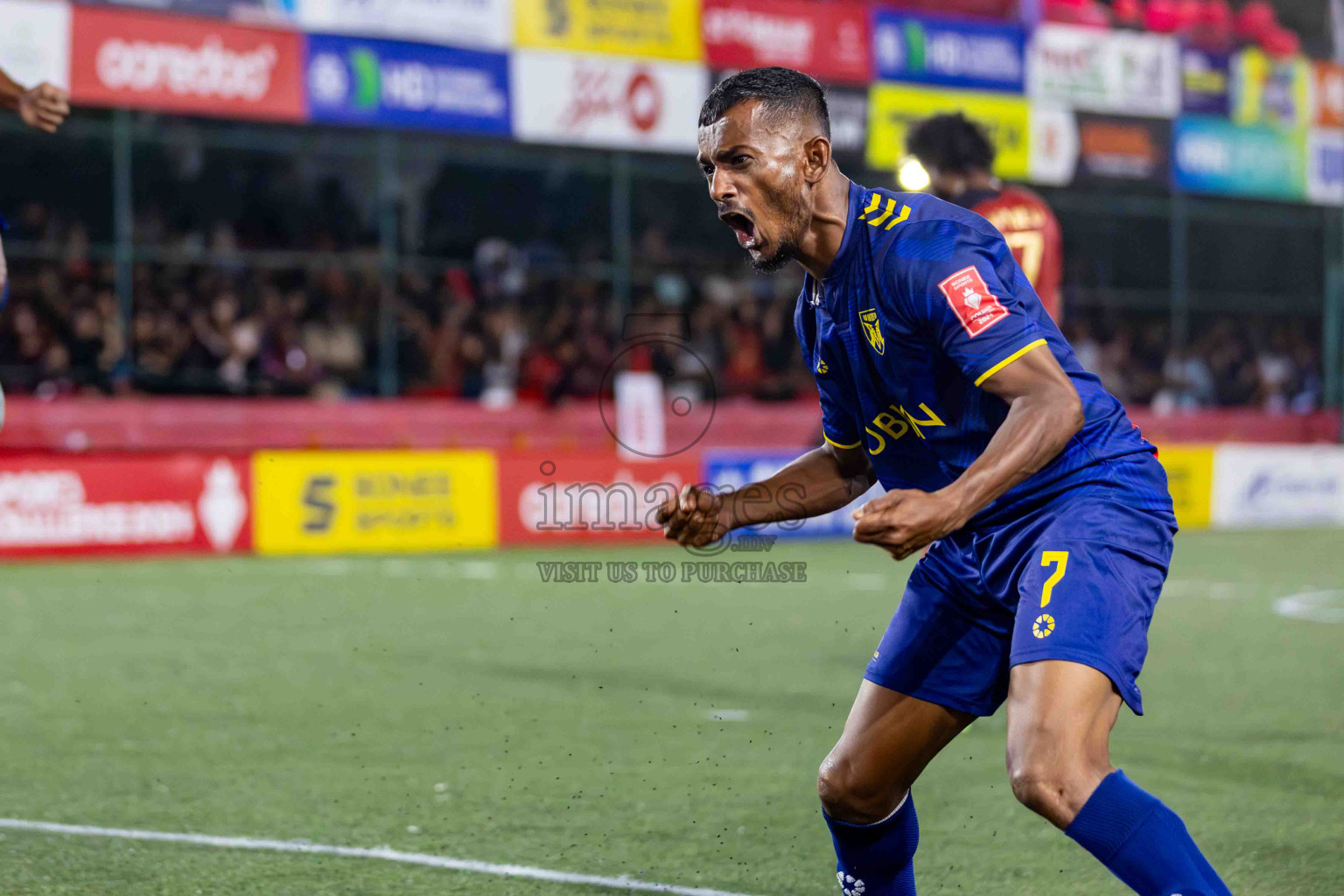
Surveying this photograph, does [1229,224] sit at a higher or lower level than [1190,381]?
higher

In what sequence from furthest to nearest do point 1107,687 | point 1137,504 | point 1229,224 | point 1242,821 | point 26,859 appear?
point 1229,224
point 1242,821
point 26,859
point 1137,504
point 1107,687

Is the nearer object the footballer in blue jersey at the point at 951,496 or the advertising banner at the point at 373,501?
the footballer in blue jersey at the point at 951,496

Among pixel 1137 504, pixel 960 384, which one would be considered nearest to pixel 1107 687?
pixel 1137 504

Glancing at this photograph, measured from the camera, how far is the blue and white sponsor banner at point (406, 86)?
17.1m

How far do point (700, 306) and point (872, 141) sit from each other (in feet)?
11.2

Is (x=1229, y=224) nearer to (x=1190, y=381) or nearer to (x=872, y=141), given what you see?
(x=1190, y=381)

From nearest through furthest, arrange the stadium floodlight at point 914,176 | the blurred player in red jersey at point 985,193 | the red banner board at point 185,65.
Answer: the stadium floodlight at point 914,176 < the blurred player in red jersey at point 985,193 < the red banner board at point 185,65

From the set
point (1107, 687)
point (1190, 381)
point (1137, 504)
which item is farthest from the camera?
point (1190, 381)

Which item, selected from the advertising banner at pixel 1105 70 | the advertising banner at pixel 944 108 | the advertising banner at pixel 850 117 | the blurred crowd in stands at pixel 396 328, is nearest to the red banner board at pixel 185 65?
the blurred crowd in stands at pixel 396 328

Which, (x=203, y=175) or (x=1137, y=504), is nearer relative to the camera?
(x=1137, y=504)

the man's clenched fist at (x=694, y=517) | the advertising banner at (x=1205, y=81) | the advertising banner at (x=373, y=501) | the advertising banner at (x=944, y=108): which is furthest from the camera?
the advertising banner at (x=1205, y=81)

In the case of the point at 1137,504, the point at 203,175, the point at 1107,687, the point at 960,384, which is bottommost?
the point at 1107,687

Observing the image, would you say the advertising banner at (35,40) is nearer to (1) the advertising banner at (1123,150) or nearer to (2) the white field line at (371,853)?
(2) the white field line at (371,853)

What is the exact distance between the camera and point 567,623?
10805 millimetres
